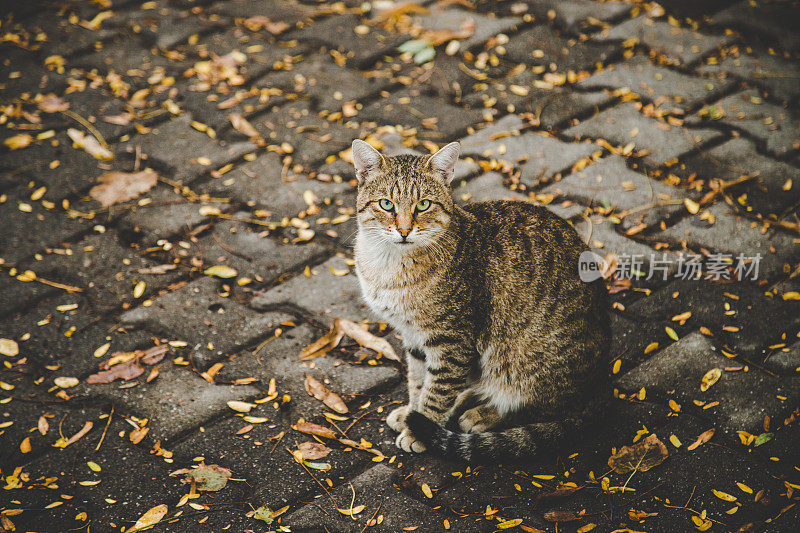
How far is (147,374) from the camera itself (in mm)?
3221

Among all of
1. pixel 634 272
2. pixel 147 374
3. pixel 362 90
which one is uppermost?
pixel 362 90

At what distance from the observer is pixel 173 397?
10.2 feet

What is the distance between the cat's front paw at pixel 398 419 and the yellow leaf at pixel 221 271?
131cm

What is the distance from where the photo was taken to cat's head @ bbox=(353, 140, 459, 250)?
9.33ft

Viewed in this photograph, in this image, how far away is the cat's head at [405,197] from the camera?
284 centimetres

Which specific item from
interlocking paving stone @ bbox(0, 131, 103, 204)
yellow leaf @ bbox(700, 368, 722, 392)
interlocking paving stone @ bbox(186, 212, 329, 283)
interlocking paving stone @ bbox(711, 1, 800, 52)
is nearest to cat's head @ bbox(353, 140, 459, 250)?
interlocking paving stone @ bbox(186, 212, 329, 283)

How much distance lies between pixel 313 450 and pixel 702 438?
5.23 feet

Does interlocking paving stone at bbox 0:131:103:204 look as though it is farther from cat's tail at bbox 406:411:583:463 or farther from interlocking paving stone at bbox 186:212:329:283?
cat's tail at bbox 406:411:583:463

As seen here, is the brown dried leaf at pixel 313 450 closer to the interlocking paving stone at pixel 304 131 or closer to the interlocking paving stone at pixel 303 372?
the interlocking paving stone at pixel 303 372

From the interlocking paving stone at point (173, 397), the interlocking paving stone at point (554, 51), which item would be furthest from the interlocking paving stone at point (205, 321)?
the interlocking paving stone at point (554, 51)

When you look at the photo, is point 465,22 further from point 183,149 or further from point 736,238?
point 736,238

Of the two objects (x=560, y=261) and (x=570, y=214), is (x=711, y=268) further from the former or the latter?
(x=560, y=261)

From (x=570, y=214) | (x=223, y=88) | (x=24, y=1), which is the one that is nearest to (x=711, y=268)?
(x=570, y=214)

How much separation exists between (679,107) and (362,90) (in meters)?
2.23
